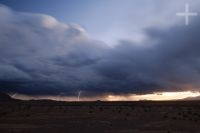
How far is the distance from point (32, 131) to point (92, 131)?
667 cm

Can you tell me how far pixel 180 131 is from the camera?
3500 centimetres

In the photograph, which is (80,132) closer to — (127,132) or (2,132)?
(127,132)

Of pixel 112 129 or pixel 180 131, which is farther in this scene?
pixel 112 129

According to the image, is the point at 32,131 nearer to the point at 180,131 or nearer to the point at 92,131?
the point at 92,131

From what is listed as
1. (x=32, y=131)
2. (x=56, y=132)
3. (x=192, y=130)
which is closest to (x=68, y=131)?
(x=56, y=132)

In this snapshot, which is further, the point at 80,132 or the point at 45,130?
the point at 45,130

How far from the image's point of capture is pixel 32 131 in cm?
3659

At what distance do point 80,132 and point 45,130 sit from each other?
15.8 feet

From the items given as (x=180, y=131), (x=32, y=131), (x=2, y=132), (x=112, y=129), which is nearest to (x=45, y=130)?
(x=32, y=131)

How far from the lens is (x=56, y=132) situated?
35.6 metres

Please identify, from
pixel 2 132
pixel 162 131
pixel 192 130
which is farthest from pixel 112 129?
pixel 2 132

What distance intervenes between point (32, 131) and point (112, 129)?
8.78m

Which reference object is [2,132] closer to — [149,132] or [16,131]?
[16,131]

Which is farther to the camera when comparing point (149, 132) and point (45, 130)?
point (45, 130)
